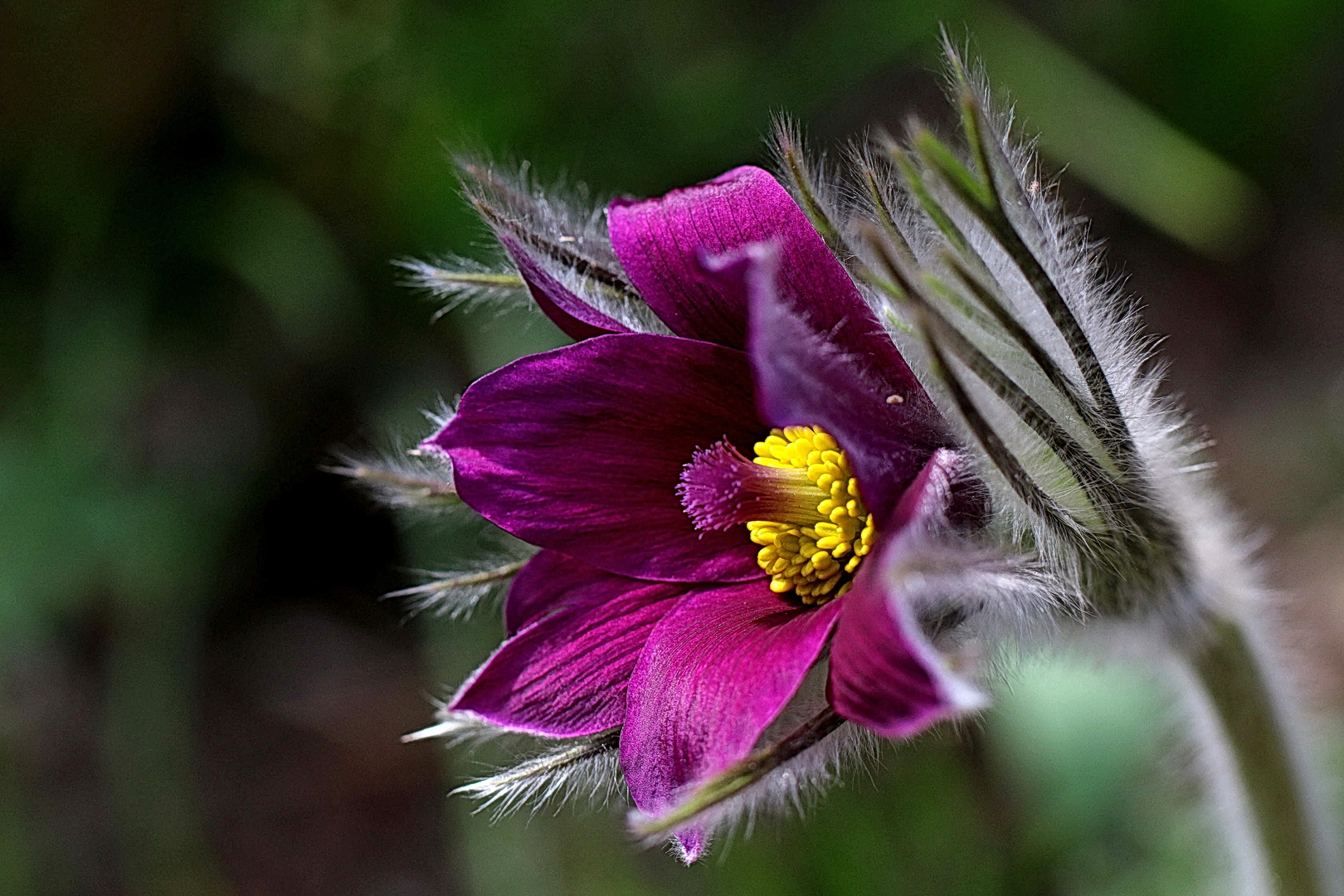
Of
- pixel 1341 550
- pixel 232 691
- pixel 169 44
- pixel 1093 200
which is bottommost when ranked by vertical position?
pixel 1341 550

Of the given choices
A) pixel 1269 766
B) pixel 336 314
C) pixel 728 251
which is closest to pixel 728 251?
pixel 728 251

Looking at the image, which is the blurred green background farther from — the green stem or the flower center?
the flower center

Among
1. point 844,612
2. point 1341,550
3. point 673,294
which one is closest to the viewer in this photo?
point 844,612

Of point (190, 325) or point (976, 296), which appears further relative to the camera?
point (190, 325)

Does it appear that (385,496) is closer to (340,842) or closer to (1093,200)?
(340,842)

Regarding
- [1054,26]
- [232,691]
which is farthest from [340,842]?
[1054,26]

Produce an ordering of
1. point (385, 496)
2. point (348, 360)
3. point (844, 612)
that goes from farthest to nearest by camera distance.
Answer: point (348, 360) → point (385, 496) → point (844, 612)

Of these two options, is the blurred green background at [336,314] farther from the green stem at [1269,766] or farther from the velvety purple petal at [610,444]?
the velvety purple petal at [610,444]

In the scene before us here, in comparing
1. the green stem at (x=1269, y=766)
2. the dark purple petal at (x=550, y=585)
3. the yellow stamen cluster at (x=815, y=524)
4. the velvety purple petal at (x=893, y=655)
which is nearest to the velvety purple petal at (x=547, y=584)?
the dark purple petal at (x=550, y=585)

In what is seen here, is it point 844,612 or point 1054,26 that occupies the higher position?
point 1054,26
